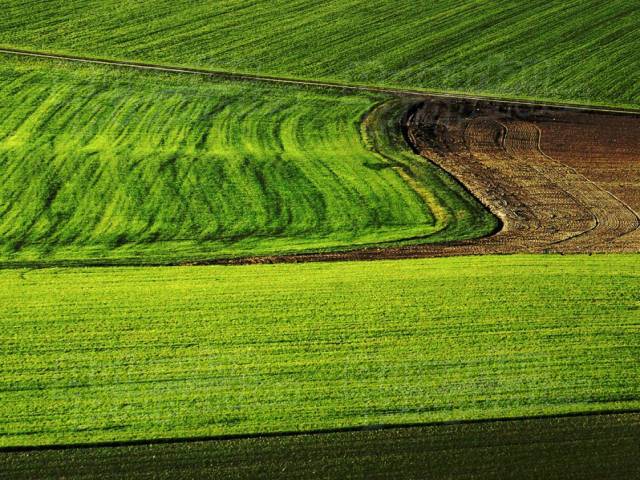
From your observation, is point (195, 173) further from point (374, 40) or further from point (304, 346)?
point (374, 40)

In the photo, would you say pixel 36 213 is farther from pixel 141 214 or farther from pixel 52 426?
pixel 52 426

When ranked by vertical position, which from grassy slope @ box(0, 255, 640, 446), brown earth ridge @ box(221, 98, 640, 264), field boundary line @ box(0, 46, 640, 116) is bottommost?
grassy slope @ box(0, 255, 640, 446)

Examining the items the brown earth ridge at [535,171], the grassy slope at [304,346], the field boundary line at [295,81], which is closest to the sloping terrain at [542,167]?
the brown earth ridge at [535,171]

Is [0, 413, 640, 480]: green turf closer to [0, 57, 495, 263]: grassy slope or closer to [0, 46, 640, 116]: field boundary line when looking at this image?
[0, 57, 495, 263]: grassy slope

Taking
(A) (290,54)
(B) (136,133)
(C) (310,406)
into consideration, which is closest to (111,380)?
(C) (310,406)

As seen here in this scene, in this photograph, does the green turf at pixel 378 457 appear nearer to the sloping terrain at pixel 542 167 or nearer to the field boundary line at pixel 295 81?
the sloping terrain at pixel 542 167

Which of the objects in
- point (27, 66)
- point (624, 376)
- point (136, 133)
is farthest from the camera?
point (27, 66)

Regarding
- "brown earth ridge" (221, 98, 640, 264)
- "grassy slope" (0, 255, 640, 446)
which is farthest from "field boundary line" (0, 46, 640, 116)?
"grassy slope" (0, 255, 640, 446)
